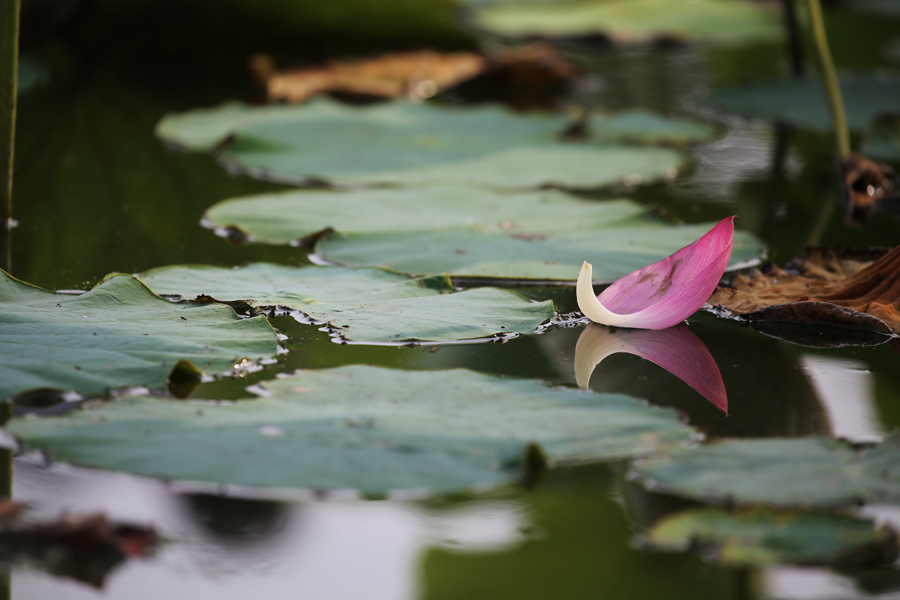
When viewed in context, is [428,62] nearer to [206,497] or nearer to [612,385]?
[612,385]

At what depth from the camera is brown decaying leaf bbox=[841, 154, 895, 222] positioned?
2.35 m

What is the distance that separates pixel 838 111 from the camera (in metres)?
2.52

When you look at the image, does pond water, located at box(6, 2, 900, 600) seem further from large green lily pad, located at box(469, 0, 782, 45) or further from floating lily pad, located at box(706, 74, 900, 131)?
large green lily pad, located at box(469, 0, 782, 45)

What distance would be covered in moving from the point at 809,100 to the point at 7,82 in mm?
2868

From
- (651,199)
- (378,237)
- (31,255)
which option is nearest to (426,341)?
(378,237)

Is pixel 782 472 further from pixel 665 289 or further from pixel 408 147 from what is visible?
pixel 408 147

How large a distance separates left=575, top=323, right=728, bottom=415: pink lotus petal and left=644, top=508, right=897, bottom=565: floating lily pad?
339 mm

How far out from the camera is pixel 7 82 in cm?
179

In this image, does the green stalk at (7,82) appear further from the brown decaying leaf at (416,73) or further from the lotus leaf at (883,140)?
the lotus leaf at (883,140)

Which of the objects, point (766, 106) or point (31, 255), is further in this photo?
point (766, 106)

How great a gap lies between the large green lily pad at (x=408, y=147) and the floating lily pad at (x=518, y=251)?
1.72ft

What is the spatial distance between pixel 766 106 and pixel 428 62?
1446mm

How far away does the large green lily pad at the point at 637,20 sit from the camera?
17.4 feet

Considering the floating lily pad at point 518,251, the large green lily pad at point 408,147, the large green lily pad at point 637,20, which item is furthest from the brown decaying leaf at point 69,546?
the large green lily pad at point 637,20
